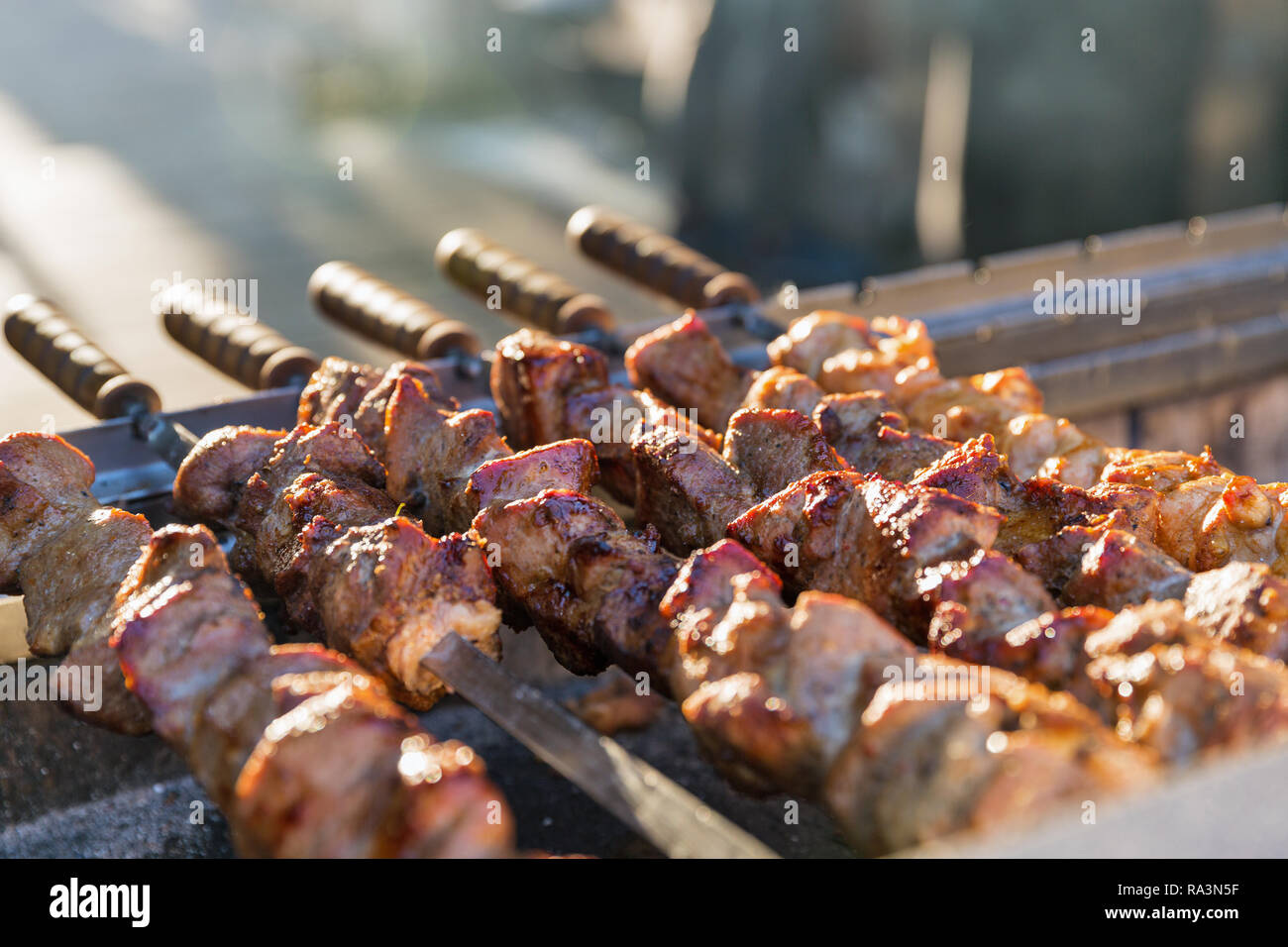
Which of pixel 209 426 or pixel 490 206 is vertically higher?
pixel 490 206

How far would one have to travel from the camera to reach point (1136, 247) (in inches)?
160

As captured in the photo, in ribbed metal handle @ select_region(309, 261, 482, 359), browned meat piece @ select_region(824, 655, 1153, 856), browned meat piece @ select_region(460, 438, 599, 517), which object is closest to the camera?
browned meat piece @ select_region(824, 655, 1153, 856)

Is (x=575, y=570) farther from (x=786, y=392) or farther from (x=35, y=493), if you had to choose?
(x=35, y=493)

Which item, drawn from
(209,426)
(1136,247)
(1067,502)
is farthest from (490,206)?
(1067,502)

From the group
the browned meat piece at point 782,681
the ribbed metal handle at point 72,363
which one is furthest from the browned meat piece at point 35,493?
the browned meat piece at point 782,681

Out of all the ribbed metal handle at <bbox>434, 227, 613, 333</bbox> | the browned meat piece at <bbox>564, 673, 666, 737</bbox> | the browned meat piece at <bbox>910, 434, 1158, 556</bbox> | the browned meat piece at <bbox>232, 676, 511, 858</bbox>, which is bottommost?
the browned meat piece at <bbox>564, 673, 666, 737</bbox>

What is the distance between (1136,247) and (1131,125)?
6.79 m

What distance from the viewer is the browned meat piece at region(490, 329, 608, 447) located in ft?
8.70

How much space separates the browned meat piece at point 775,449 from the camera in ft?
7.62

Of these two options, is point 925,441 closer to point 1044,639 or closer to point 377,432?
point 1044,639

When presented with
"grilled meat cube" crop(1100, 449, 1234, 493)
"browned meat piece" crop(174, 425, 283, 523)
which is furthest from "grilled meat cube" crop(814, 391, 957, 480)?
"browned meat piece" crop(174, 425, 283, 523)

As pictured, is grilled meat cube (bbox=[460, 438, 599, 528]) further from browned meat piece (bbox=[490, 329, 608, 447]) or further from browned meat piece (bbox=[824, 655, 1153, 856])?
browned meat piece (bbox=[824, 655, 1153, 856])

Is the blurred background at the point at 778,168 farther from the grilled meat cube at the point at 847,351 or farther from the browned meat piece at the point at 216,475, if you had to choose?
the browned meat piece at the point at 216,475

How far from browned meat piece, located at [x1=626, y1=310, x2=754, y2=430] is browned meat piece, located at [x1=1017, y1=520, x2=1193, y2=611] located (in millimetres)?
982
